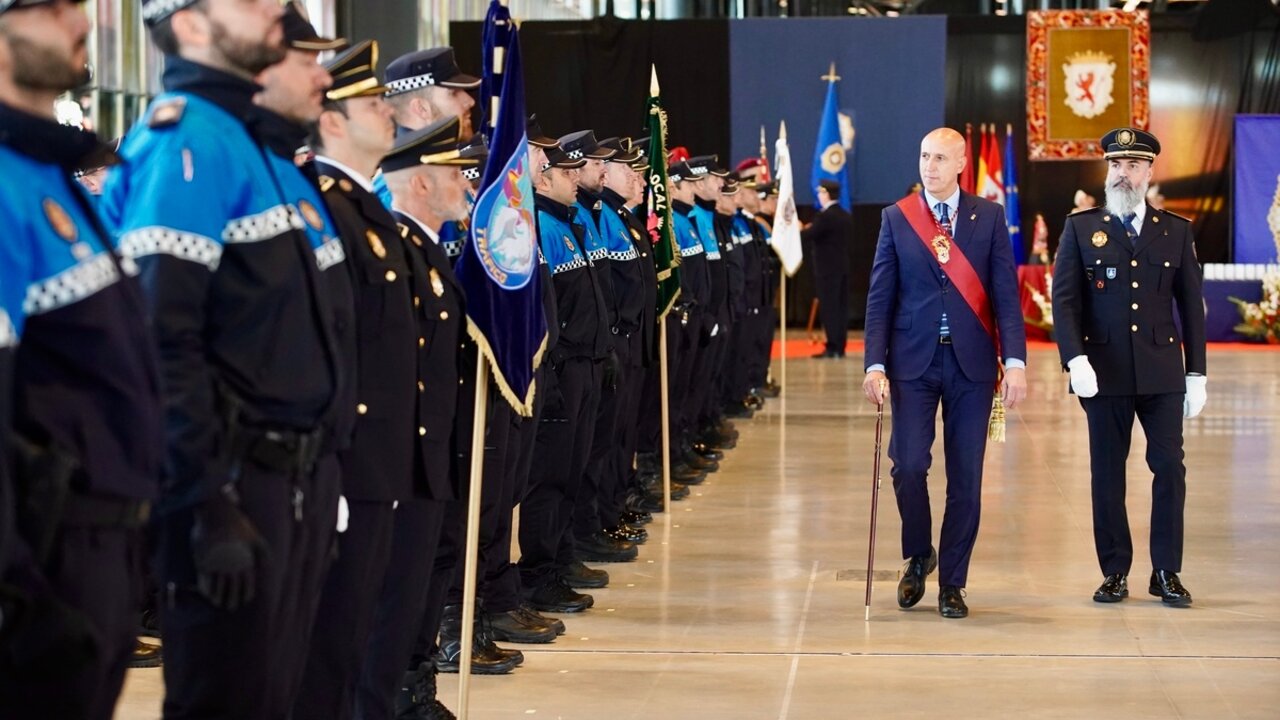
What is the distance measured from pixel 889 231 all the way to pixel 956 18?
655 inches

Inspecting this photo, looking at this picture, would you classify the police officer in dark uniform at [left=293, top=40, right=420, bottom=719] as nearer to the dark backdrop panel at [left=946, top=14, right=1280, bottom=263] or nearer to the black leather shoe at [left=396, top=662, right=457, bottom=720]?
the black leather shoe at [left=396, top=662, right=457, bottom=720]

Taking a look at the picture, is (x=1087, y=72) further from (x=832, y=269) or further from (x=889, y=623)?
(x=889, y=623)

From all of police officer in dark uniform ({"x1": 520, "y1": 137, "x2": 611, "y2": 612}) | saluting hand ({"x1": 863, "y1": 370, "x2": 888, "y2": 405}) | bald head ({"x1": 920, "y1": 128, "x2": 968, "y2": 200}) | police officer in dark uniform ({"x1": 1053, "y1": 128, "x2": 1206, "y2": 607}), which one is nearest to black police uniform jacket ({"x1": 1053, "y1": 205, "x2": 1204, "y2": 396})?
police officer in dark uniform ({"x1": 1053, "y1": 128, "x2": 1206, "y2": 607})

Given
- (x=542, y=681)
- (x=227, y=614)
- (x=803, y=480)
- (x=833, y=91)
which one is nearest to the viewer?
(x=227, y=614)

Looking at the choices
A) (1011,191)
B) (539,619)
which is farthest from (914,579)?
(1011,191)

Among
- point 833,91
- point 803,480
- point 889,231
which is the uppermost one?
point 833,91

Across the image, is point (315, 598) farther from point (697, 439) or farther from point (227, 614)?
point (697, 439)

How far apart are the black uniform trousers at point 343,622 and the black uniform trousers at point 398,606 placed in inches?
11.9

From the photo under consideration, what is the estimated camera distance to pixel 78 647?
2338 mm

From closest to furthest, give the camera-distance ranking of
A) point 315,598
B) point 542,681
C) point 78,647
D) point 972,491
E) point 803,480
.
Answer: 1. point 78,647
2. point 315,598
3. point 542,681
4. point 972,491
5. point 803,480

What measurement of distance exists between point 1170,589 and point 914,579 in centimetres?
94

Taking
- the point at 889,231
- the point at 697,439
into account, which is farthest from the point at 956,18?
the point at 889,231

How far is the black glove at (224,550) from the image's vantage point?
264 cm

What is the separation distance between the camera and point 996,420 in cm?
638
